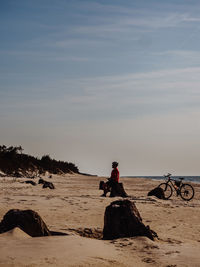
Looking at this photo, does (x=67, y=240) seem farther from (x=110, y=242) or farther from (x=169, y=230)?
(x=169, y=230)

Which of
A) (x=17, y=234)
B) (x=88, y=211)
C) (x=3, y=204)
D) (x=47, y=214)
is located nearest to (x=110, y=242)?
(x=17, y=234)

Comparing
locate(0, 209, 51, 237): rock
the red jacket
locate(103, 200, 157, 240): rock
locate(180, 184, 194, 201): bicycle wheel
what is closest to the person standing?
the red jacket

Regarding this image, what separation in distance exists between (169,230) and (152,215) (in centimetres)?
242

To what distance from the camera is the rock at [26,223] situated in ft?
18.4

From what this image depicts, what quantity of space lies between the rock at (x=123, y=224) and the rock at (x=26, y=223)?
1098mm

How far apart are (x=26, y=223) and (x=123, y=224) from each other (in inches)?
65.5

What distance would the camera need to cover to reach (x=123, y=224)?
625 centimetres

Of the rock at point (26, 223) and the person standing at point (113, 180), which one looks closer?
the rock at point (26, 223)

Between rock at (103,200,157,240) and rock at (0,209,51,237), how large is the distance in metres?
1.10

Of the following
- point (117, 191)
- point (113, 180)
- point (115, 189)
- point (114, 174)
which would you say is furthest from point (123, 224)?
point (114, 174)

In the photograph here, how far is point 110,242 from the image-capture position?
5.72 metres

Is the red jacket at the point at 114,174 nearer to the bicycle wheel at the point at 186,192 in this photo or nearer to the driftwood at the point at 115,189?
the driftwood at the point at 115,189

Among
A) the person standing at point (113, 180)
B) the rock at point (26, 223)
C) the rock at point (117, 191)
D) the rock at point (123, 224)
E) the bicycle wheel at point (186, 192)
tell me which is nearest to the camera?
the rock at point (26, 223)

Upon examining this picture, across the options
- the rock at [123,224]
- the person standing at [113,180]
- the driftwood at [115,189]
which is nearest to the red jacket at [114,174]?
the person standing at [113,180]
